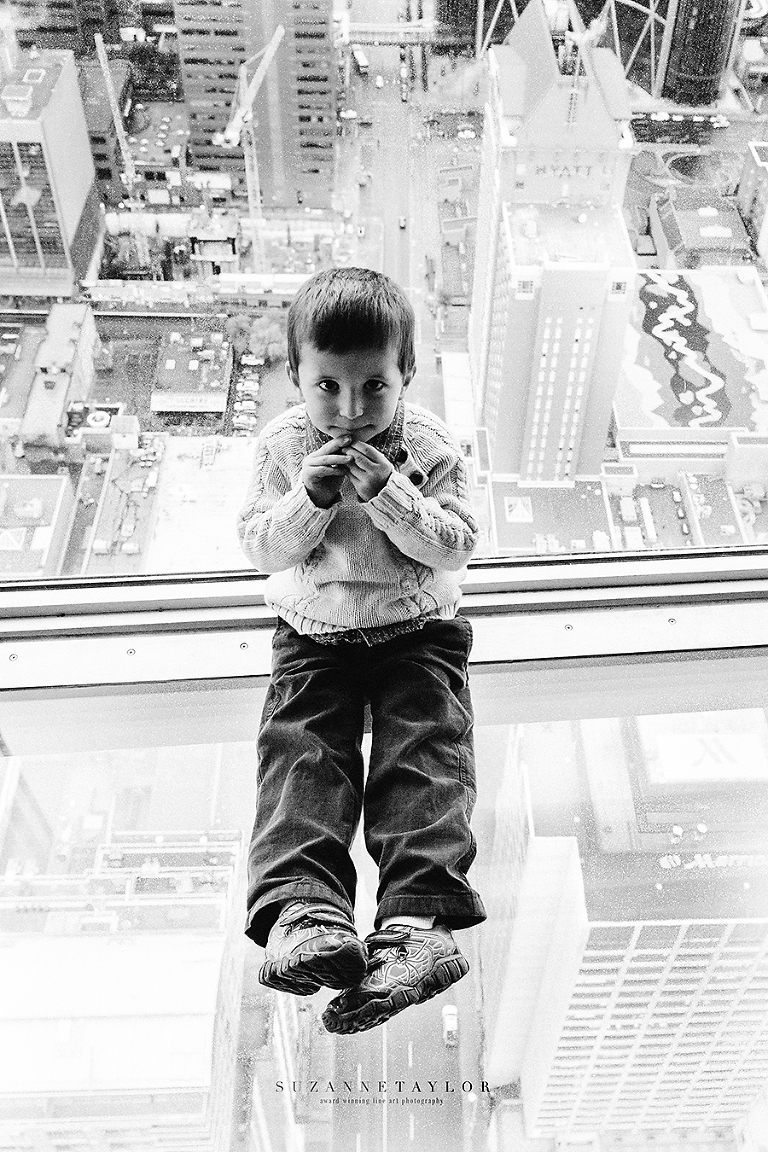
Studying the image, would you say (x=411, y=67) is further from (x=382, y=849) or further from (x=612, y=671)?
(x=382, y=849)

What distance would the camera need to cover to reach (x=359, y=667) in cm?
112

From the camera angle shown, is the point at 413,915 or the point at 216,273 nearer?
the point at 413,915

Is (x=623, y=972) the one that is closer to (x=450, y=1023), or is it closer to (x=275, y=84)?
(x=450, y=1023)

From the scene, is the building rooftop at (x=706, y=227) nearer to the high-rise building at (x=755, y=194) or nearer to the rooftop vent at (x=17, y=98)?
the high-rise building at (x=755, y=194)

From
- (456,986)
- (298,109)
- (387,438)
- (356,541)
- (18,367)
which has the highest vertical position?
(387,438)

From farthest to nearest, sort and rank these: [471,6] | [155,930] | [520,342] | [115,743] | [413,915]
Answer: [520,342], [471,6], [115,743], [155,930], [413,915]

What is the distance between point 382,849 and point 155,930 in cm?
55

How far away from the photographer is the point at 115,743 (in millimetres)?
1492

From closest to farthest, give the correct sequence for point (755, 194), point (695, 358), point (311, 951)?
point (311, 951) < point (755, 194) < point (695, 358)

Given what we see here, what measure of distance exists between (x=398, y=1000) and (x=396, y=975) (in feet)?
0.07

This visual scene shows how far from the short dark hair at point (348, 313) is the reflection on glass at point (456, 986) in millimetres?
690

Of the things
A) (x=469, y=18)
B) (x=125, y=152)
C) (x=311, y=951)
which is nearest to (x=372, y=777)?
(x=311, y=951)

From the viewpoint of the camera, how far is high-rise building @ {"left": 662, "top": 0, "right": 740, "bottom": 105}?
9.37 feet

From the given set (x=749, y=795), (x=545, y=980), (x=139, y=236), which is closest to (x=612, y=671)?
(x=749, y=795)
